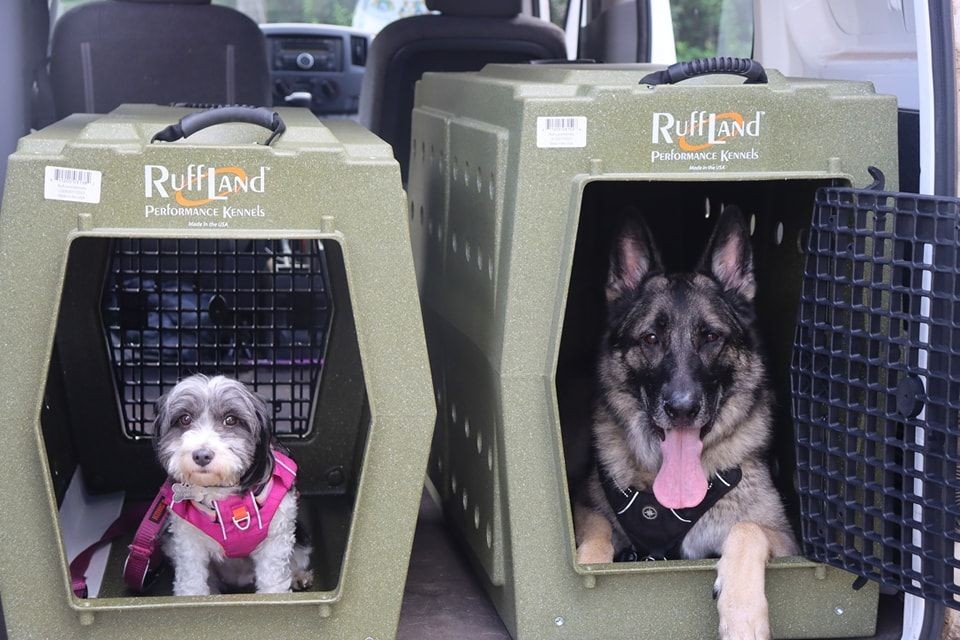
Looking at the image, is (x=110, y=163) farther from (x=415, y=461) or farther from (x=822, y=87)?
(x=822, y=87)

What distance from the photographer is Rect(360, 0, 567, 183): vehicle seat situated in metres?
4.59

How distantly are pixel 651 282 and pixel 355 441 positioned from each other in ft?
3.40

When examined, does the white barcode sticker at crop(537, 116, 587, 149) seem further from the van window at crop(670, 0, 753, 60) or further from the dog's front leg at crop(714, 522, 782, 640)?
the van window at crop(670, 0, 753, 60)

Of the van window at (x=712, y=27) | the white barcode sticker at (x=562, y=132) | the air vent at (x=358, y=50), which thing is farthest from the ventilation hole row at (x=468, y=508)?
the air vent at (x=358, y=50)

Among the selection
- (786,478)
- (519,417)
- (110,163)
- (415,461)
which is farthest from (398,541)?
(786,478)

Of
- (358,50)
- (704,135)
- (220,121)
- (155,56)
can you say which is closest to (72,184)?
(220,121)

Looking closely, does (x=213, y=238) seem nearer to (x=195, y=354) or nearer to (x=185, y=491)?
(x=185, y=491)

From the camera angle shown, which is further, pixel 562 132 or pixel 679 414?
pixel 679 414

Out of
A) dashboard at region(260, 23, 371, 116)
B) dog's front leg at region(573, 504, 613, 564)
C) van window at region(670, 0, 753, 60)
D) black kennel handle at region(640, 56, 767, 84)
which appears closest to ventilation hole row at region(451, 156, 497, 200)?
black kennel handle at region(640, 56, 767, 84)

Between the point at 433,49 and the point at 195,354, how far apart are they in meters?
1.79

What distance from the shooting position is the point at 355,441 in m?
3.45

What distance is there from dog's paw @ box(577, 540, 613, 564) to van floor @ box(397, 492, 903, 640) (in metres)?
0.25

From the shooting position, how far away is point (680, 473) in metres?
2.82

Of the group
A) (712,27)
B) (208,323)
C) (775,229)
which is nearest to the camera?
(775,229)
